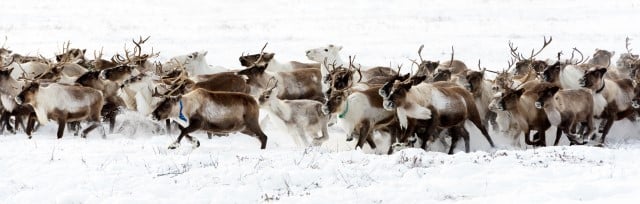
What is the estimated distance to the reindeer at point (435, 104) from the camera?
10438 millimetres

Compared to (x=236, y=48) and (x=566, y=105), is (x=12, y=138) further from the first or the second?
(x=236, y=48)

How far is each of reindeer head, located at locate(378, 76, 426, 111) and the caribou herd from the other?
0.04 ft

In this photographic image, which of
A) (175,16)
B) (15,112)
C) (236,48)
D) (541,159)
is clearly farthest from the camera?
(175,16)

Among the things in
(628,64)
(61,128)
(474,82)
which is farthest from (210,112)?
(628,64)

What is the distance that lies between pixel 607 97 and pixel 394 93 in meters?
4.01

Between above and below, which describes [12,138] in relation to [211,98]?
below

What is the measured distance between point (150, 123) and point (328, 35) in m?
17.9

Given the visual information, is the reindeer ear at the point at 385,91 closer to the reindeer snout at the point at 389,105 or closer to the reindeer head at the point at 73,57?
the reindeer snout at the point at 389,105

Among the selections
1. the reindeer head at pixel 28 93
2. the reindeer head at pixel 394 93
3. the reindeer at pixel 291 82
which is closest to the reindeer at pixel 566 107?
the reindeer head at pixel 394 93

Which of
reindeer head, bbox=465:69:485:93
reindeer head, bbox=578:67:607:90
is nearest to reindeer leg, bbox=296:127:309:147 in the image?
reindeer head, bbox=465:69:485:93

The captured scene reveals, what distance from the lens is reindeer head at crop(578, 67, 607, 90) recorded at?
12.1m

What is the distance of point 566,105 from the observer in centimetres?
1150

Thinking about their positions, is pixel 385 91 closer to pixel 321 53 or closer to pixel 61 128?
pixel 61 128

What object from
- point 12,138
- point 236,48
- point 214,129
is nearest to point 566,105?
point 214,129
